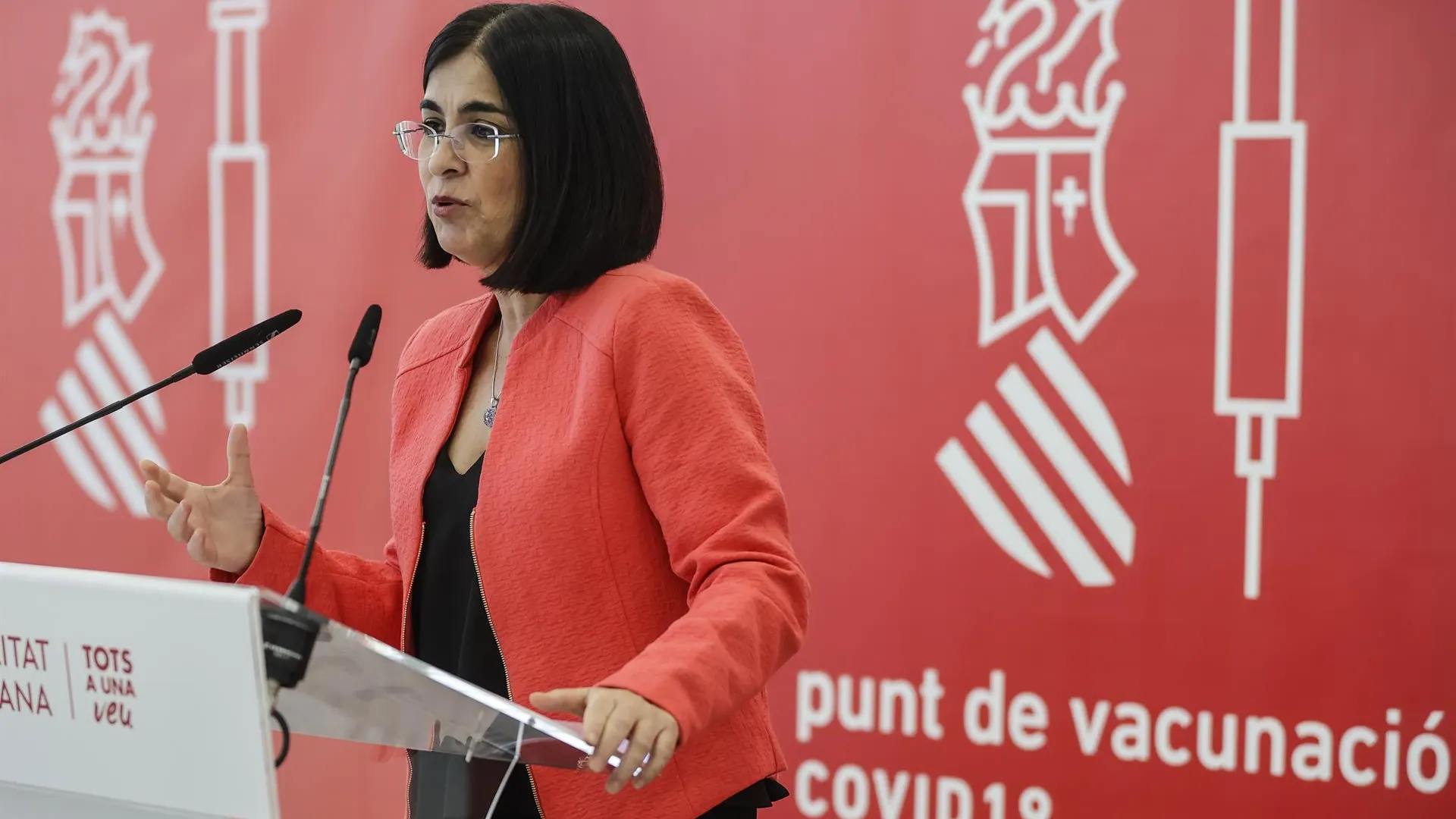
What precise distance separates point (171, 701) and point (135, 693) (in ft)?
0.11

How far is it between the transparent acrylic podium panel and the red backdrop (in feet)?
4.00

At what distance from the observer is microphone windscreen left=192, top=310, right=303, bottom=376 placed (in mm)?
1185

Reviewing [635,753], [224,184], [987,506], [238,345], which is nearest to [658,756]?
[635,753]

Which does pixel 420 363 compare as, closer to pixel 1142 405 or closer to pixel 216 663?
pixel 216 663

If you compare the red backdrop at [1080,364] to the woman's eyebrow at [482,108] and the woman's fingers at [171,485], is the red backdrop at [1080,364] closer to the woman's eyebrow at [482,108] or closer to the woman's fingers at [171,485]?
the woman's eyebrow at [482,108]

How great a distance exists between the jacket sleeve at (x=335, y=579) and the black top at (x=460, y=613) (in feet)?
0.32

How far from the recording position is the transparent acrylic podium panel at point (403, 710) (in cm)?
78

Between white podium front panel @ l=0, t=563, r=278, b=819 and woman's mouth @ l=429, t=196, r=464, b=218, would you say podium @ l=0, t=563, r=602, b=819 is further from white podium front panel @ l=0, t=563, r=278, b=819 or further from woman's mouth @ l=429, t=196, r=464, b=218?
woman's mouth @ l=429, t=196, r=464, b=218

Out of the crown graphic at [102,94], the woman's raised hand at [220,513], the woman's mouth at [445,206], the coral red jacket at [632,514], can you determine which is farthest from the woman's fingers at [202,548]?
the crown graphic at [102,94]

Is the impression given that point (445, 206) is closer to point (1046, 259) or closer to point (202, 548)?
point (202, 548)

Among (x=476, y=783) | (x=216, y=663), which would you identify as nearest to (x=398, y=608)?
(x=476, y=783)

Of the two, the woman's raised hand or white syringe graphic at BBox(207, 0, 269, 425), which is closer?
the woman's raised hand

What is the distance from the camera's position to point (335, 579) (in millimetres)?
1285

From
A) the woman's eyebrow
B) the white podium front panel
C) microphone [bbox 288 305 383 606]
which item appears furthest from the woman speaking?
the white podium front panel
